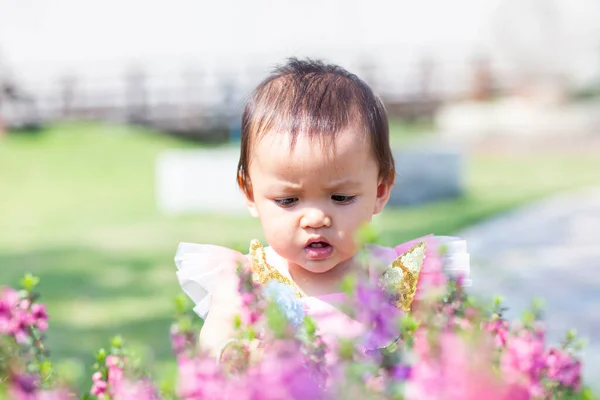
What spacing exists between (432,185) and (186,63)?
11.1 meters

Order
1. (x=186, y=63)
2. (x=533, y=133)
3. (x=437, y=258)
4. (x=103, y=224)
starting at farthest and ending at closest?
(x=186, y=63), (x=533, y=133), (x=103, y=224), (x=437, y=258)

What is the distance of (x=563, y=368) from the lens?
6.91 feet

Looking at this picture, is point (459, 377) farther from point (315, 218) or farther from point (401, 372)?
point (315, 218)

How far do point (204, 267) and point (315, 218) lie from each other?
430 millimetres

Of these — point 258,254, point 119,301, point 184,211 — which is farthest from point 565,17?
point 258,254

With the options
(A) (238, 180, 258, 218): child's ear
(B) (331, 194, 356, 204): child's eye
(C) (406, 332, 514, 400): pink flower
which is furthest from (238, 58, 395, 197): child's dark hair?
(C) (406, 332, 514, 400): pink flower

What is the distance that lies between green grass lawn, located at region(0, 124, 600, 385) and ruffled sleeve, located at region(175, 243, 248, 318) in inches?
6.8

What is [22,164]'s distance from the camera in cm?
1481

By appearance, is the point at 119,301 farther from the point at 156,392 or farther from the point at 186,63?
the point at 186,63

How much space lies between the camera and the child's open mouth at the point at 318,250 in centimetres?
244

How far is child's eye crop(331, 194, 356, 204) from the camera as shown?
Result: 244 centimetres

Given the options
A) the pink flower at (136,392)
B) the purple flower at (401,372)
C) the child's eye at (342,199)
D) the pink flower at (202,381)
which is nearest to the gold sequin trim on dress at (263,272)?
the child's eye at (342,199)

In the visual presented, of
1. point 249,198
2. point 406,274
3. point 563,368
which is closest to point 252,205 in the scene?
point 249,198

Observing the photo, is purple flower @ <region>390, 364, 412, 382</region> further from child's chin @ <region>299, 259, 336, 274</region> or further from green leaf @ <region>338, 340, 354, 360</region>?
child's chin @ <region>299, 259, 336, 274</region>
